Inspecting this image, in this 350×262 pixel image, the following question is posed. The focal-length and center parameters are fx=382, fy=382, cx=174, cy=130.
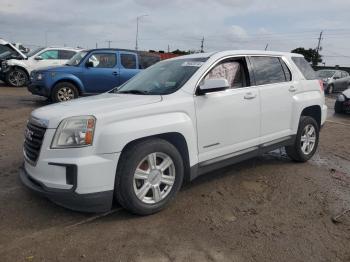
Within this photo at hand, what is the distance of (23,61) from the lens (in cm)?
1537

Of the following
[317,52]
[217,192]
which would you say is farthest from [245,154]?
[317,52]

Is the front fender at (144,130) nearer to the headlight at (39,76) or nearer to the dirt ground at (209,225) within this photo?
the dirt ground at (209,225)

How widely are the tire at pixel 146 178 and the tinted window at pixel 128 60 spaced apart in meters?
8.20

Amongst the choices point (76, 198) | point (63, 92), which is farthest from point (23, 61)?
point (76, 198)

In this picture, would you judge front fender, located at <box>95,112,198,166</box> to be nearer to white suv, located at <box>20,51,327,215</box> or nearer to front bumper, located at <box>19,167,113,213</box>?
white suv, located at <box>20,51,327,215</box>

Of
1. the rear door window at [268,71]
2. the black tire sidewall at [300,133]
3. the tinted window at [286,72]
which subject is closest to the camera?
the rear door window at [268,71]

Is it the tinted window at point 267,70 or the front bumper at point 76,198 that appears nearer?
the front bumper at point 76,198

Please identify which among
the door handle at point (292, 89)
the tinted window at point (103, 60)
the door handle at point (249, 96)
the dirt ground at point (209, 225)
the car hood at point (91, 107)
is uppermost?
the tinted window at point (103, 60)

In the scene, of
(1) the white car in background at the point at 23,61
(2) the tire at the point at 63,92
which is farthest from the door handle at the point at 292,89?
(1) the white car in background at the point at 23,61

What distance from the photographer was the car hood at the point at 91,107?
12.1 feet

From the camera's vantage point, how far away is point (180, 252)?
3312 mm

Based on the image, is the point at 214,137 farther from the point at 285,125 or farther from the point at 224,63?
the point at 285,125

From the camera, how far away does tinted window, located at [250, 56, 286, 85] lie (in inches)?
205

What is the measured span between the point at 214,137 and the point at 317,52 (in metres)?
60.9
